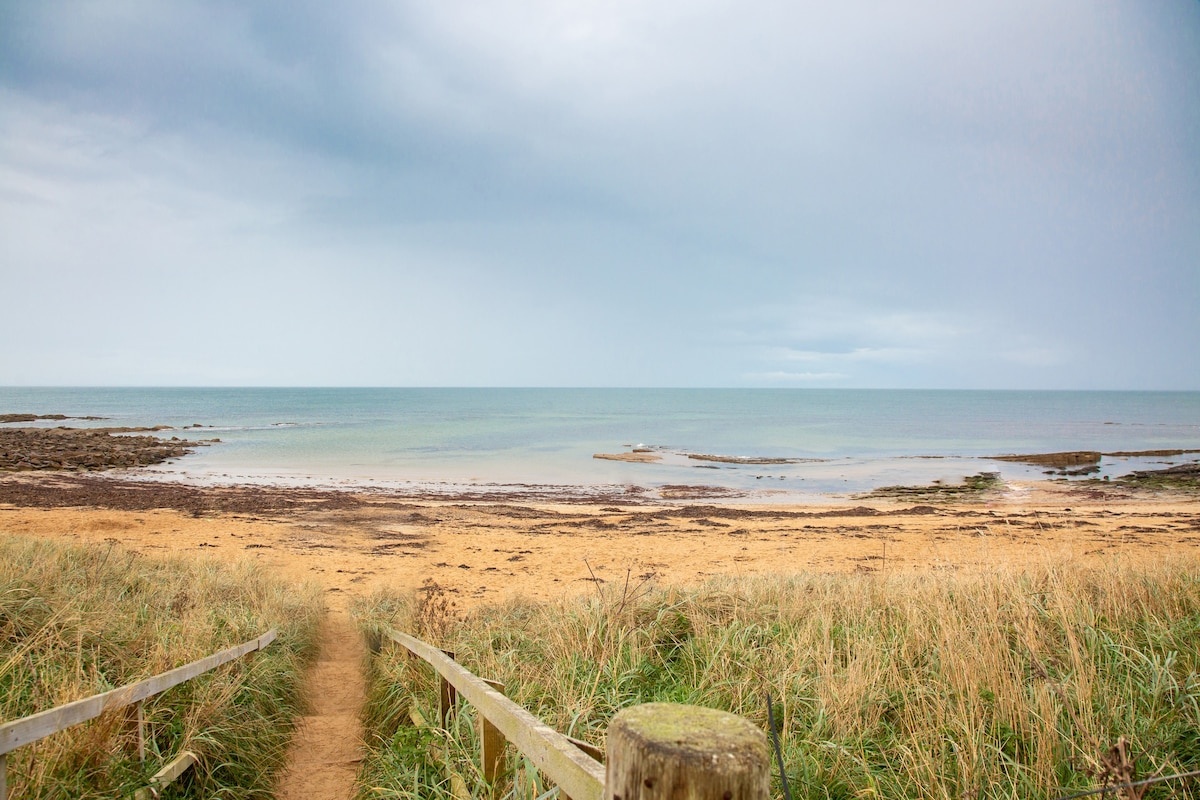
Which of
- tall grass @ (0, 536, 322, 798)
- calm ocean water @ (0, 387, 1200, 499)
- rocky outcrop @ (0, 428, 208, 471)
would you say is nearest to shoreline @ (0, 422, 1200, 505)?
A: rocky outcrop @ (0, 428, 208, 471)

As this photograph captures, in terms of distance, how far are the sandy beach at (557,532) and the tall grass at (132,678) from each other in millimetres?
4769

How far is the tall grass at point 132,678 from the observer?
329 cm

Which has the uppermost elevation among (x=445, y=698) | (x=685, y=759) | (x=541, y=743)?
(x=685, y=759)

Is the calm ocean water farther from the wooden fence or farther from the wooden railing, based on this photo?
the wooden fence

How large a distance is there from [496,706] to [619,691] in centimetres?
163

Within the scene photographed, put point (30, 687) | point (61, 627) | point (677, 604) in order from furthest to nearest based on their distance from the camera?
1. point (677, 604)
2. point (61, 627)
3. point (30, 687)

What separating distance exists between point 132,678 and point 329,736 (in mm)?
1595

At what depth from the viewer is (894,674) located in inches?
165

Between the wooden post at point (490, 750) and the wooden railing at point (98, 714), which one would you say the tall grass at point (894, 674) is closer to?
the wooden post at point (490, 750)

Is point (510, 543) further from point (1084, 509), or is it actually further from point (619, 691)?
point (1084, 509)

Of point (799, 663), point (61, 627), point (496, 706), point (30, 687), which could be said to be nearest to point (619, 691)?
point (799, 663)

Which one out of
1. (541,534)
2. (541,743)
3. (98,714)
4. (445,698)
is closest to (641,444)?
(541,534)

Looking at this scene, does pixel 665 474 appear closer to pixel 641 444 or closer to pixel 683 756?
pixel 641 444

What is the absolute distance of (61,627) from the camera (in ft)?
15.9
